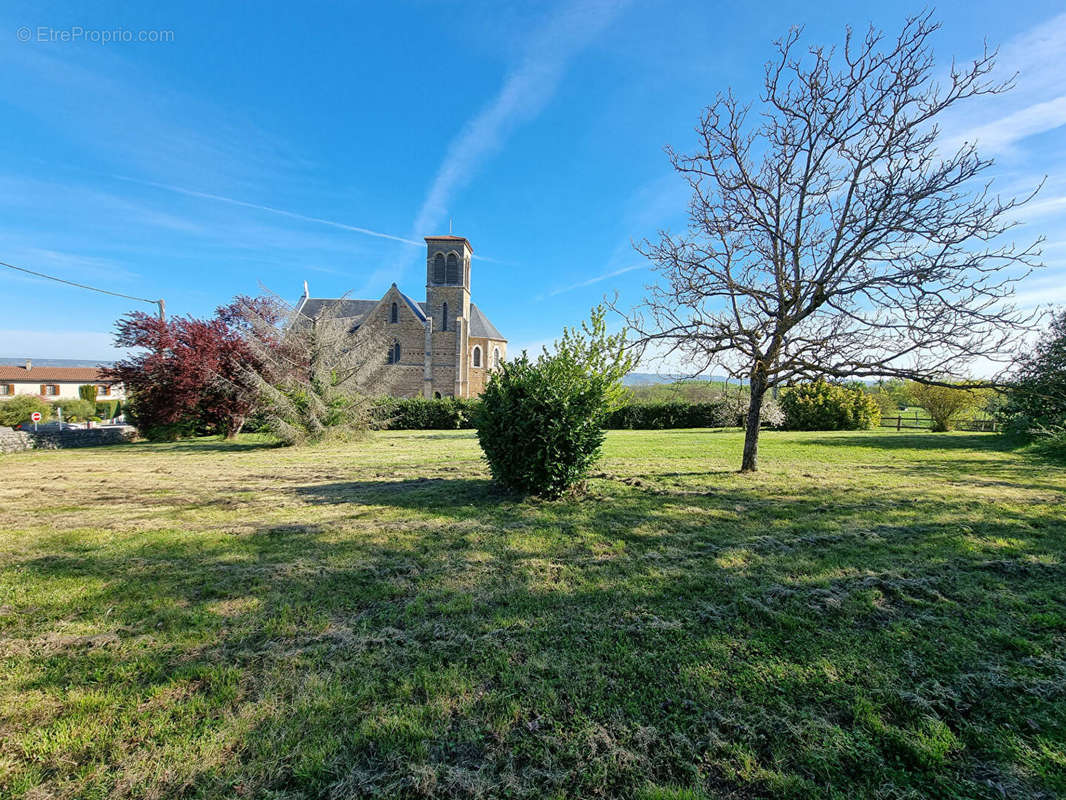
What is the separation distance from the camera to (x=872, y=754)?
73.8 inches

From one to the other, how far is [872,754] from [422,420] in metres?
23.8

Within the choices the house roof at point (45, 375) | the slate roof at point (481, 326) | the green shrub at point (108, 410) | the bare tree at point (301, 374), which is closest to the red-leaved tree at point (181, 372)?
the bare tree at point (301, 374)

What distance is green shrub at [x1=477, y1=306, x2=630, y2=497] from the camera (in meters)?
6.30

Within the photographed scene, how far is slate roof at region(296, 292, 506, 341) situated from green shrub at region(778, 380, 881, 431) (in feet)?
79.3

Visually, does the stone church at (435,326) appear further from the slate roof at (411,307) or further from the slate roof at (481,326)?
the slate roof at (481,326)

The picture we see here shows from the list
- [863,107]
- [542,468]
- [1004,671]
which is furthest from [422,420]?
[1004,671]

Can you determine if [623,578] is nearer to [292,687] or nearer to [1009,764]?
[1009,764]

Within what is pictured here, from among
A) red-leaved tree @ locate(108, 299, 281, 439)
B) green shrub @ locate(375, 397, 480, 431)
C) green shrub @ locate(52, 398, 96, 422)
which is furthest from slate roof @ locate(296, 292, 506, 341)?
red-leaved tree @ locate(108, 299, 281, 439)

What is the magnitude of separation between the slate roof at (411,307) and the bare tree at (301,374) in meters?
18.1

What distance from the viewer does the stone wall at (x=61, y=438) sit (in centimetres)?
1298

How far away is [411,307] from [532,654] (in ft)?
115

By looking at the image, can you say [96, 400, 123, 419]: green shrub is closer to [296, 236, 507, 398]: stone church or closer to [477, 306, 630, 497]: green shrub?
[296, 236, 507, 398]: stone church

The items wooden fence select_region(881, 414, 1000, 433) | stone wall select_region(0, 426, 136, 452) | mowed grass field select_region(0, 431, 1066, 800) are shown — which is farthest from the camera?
wooden fence select_region(881, 414, 1000, 433)

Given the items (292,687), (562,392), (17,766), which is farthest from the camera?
(562,392)
